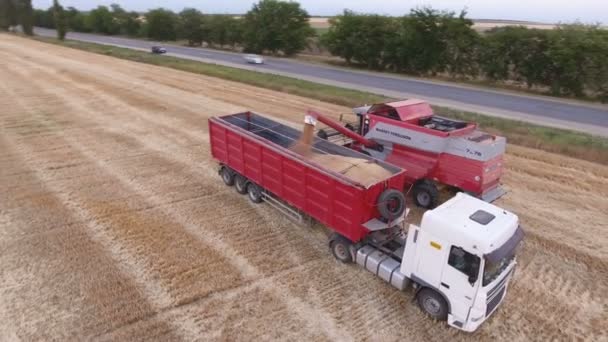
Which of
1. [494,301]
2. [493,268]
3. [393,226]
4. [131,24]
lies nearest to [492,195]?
[393,226]

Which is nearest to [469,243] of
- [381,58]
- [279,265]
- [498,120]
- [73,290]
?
[279,265]

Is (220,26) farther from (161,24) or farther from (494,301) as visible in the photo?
(494,301)

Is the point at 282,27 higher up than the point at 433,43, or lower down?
higher up

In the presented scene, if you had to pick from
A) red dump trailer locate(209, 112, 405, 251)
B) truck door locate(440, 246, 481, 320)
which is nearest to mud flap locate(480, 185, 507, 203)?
red dump trailer locate(209, 112, 405, 251)

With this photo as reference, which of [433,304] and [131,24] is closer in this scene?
[433,304]

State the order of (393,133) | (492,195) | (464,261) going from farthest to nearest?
(393,133) < (492,195) < (464,261)

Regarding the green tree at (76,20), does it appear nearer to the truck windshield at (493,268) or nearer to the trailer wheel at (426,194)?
the trailer wheel at (426,194)
